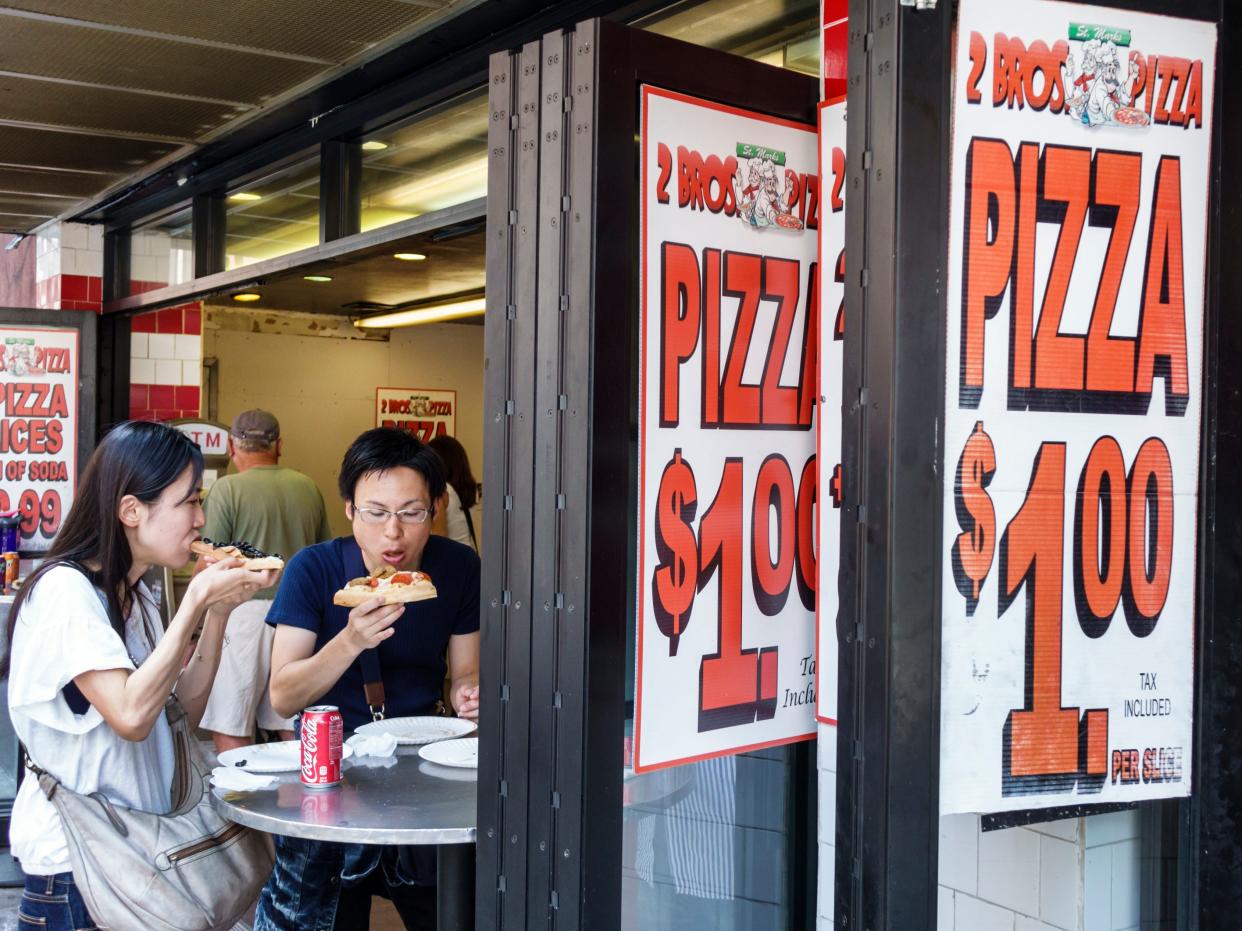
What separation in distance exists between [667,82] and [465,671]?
1900 millimetres

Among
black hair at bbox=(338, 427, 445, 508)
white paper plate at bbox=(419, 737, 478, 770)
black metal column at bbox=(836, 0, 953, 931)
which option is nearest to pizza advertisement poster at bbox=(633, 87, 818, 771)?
black metal column at bbox=(836, 0, 953, 931)

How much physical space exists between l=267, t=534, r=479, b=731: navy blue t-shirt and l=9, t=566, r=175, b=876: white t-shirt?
2.23 feet

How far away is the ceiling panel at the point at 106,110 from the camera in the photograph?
4.92 meters

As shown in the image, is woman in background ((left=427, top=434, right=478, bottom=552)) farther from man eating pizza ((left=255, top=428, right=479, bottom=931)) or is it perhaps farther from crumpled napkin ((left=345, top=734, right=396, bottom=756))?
crumpled napkin ((left=345, top=734, right=396, bottom=756))

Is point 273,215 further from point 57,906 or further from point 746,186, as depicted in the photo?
point 746,186

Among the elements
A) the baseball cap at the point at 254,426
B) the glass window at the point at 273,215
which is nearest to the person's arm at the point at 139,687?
the glass window at the point at 273,215

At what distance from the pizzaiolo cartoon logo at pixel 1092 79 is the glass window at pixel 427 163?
8.05ft

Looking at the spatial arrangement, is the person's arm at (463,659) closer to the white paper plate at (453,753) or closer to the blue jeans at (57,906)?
the white paper plate at (453,753)

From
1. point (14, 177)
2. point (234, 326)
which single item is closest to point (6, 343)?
point (14, 177)

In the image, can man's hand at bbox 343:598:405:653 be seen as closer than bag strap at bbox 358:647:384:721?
Yes

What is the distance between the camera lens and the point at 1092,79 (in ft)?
5.98

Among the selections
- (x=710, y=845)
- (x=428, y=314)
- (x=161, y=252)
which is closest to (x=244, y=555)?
(x=710, y=845)

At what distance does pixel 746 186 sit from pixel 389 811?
1.42 m

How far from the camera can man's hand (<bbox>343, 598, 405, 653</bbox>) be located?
295cm
